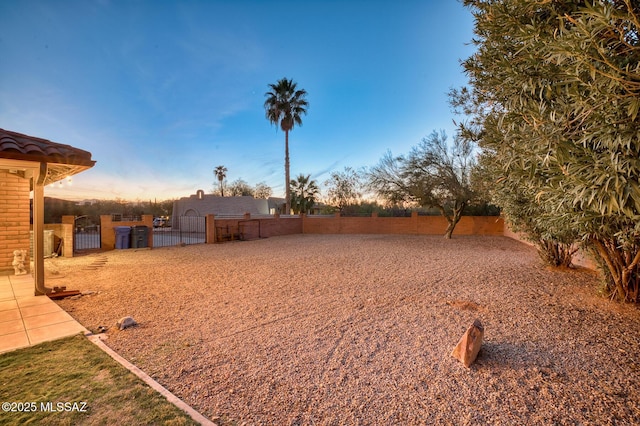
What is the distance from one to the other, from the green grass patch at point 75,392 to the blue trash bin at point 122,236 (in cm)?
1003

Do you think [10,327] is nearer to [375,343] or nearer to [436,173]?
[375,343]

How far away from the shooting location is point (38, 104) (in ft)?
36.4

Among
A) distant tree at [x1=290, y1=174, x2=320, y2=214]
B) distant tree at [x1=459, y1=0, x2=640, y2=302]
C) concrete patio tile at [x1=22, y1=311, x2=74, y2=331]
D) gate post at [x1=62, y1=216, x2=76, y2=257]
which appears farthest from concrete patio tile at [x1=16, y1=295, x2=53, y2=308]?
distant tree at [x1=290, y1=174, x2=320, y2=214]

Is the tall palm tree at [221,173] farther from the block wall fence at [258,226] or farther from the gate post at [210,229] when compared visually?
the gate post at [210,229]

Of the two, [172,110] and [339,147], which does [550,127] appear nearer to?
[172,110]

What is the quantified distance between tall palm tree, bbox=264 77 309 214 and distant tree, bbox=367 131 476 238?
33.6 feet

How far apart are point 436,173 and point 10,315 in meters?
16.2

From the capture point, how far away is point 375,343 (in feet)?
11.7

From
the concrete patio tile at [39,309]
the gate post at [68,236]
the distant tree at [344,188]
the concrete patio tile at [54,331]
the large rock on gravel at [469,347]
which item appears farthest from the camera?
the distant tree at [344,188]

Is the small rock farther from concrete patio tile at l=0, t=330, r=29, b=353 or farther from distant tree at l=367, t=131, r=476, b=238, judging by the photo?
distant tree at l=367, t=131, r=476, b=238

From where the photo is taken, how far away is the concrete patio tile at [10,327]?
11.9 feet

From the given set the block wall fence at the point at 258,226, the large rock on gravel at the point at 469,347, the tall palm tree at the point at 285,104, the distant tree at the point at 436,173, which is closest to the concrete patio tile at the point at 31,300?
the block wall fence at the point at 258,226

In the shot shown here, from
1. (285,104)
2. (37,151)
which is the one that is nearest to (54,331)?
(37,151)

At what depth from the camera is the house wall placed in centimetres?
720
